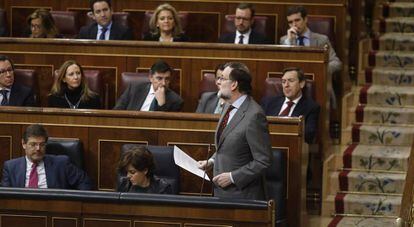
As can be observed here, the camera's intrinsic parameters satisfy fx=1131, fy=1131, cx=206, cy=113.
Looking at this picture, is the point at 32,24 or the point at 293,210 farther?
the point at 32,24

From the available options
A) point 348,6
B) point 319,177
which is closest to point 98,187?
point 319,177

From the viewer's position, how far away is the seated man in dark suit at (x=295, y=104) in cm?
598

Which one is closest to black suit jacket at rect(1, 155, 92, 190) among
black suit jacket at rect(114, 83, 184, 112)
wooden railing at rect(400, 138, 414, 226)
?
black suit jacket at rect(114, 83, 184, 112)

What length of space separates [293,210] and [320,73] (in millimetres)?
1078

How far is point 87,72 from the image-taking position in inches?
254

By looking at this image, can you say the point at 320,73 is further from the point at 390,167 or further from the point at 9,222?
the point at 9,222

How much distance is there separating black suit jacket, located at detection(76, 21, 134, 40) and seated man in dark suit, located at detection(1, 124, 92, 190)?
1735 millimetres

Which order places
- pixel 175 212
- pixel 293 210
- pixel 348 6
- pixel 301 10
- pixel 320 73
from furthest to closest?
1. pixel 348 6
2. pixel 301 10
3. pixel 320 73
4. pixel 293 210
5. pixel 175 212

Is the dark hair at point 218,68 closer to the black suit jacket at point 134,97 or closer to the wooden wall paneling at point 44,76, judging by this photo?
the black suit jacket at point 134,97

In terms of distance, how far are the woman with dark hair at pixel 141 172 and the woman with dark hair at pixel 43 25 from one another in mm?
2076

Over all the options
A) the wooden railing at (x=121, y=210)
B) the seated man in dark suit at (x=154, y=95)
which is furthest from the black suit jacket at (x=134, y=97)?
the wooden railing at (x=121, y=210)

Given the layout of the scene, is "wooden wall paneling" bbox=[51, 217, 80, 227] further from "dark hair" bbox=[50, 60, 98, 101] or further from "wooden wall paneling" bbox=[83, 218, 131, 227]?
"dark hair" bbox=[50, 60, 98, 101]

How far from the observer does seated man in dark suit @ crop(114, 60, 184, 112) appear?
611 centimetres

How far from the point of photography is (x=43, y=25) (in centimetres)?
704
